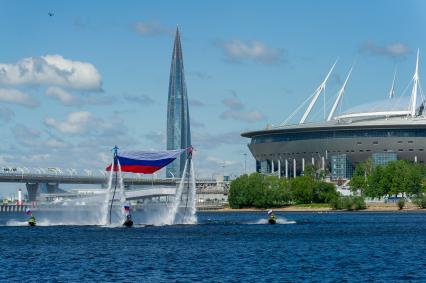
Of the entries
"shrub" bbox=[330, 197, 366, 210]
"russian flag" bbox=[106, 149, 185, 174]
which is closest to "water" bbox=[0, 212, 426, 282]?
"russian flag" bbox=[106, 149, 185, 174]

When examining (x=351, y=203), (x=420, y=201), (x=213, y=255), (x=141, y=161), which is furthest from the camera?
(x=351, y=203)

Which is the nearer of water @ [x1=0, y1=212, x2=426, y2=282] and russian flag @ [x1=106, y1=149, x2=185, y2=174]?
water @ [x1=0, y1=212, x2=426, y2=282]

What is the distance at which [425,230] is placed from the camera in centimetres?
10662

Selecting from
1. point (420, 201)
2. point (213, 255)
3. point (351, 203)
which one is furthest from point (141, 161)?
point (351, 203)

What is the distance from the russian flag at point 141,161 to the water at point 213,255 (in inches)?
222

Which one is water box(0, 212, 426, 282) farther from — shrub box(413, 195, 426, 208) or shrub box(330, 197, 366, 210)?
shrub box(330, 197, 366, 210)

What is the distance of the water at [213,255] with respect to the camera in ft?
192

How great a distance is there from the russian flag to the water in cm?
565

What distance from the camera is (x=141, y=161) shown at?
104 meters

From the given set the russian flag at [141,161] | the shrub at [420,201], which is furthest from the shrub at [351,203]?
the russian flag at [141,161]

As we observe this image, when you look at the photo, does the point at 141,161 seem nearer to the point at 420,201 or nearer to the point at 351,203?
the point at 420,201

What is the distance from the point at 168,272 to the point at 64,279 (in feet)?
20.0

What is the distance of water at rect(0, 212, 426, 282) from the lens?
58.4 m

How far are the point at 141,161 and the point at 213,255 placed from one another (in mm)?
32627
